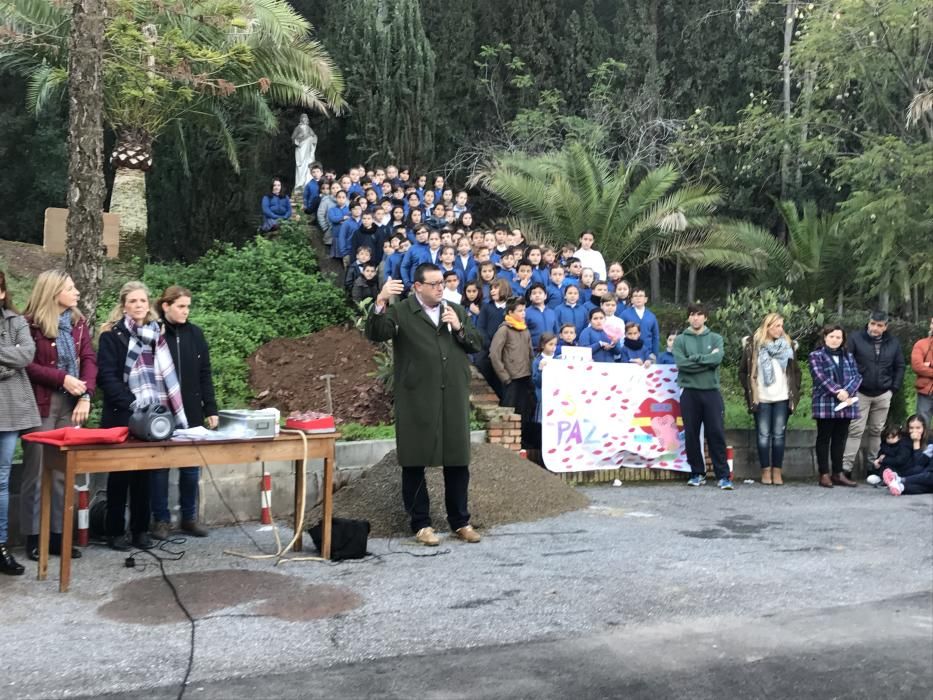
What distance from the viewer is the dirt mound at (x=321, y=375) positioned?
13.2 metres

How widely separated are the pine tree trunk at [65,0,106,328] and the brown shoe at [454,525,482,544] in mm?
3951

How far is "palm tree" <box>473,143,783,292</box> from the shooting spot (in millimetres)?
22250

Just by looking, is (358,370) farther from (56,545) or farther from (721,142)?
(721,142)

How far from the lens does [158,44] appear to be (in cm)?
1334

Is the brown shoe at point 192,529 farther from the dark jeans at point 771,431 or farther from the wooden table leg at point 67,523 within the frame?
the dark jeans at point 771,431

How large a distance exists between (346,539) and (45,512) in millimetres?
2023

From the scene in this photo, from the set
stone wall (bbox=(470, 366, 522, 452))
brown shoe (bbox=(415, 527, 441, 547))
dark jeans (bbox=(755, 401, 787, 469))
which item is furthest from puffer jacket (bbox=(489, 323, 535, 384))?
brown shoe (bbox=(415, 527, 441, 547))

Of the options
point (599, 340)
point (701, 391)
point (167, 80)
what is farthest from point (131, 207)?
point (701, 391)

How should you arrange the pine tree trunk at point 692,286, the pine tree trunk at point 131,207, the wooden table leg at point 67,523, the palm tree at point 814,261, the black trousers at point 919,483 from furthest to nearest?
the pine tree trunk at point 692,286 < the palm tree at point 814,261 < the pine tree trunk at point 131,207 < the black trousers at point 919,483 < the wooden table leg at point 67,523

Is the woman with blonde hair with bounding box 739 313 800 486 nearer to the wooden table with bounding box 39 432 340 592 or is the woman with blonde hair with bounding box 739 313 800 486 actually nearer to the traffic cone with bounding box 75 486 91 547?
the wooden table with bounding box 39 432 340 592

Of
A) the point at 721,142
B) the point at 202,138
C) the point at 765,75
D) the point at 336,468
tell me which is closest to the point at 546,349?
the point at 336,468

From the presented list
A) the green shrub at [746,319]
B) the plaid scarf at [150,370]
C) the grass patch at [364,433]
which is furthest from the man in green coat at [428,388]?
the green shrub at [746,319]

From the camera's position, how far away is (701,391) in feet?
39.7

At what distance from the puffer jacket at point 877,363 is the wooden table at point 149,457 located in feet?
24.6
